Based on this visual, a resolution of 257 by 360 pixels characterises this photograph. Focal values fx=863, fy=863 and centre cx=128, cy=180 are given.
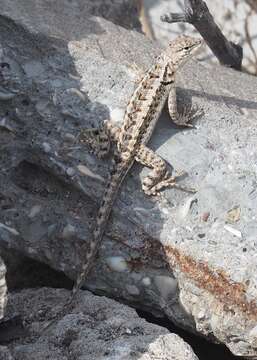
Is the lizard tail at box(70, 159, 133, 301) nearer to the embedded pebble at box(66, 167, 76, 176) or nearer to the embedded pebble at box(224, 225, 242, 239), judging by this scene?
the embedded pebble at box(66, 167, 76, 176)

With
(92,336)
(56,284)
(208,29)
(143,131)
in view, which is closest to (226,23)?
(208,29)

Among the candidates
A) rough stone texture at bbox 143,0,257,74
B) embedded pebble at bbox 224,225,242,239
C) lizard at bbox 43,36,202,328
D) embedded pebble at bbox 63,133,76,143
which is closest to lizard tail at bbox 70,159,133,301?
lizard at bbox 43,36,202,328

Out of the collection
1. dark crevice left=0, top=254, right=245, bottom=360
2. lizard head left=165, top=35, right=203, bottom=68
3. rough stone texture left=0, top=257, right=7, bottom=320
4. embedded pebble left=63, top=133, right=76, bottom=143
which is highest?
lizard head left=165, top=35, right=203, bottom=68

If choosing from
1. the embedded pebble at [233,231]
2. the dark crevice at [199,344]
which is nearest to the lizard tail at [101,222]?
the dark crevice at [199,344]

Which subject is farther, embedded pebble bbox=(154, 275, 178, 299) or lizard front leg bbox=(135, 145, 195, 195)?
lizard front leg bbox=(135, 145, 195, 195)

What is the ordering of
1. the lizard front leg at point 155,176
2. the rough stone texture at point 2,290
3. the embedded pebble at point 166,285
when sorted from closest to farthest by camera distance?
the rough stone texture at point 2,290 < the embedded pebble at point 166,285 < the lizard front leg at point 155,176

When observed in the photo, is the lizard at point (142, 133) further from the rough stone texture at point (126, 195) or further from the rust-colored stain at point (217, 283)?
the rust-colored stain at point (217, 283)

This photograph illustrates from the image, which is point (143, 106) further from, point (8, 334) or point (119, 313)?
point (8, 334)

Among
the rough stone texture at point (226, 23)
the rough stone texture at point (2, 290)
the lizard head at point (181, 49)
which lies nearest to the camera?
the rough stone texture at point (2, 290)

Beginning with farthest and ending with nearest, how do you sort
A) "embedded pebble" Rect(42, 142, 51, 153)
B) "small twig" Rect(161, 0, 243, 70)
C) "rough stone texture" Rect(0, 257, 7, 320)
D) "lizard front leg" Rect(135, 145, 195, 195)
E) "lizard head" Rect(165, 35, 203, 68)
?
1. "small twig" Rect(161, 0, 243, 70)
2. "lizard head" Rect(165, 35, 203, 68)
3. "embedded pebble" Rect(42, 142, 51, 153)
4. "lizard front leg" Rect(135, 145, 195, 195)
5. "rough stone texture" Rect(0, 257, 7, 320)
